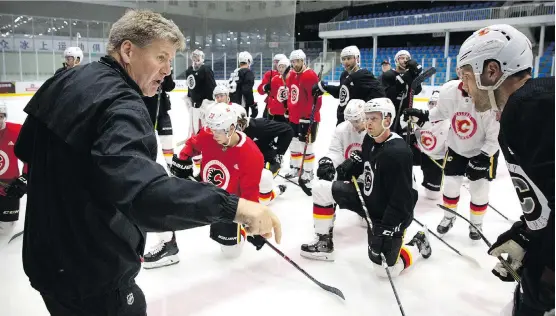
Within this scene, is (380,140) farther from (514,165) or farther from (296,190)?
(296,190)

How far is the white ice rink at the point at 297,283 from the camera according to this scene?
7.96ft

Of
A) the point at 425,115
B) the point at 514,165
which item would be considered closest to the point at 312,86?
the point at 425,115

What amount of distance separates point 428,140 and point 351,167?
1.33 m

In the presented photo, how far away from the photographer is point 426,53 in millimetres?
16828

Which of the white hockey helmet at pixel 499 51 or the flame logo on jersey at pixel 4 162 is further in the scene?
the flame logo on jersey at pixel 4 162

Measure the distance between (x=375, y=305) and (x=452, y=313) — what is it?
1.32 ft

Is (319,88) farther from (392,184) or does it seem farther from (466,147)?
(392,184)

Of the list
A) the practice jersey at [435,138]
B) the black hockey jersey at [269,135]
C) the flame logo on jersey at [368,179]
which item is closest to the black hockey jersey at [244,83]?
the black hockey jersey at [269,135]

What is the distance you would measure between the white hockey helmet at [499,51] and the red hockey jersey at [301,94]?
Result: 370cm

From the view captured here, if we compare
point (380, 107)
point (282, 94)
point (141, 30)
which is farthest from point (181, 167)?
point (282, 94)

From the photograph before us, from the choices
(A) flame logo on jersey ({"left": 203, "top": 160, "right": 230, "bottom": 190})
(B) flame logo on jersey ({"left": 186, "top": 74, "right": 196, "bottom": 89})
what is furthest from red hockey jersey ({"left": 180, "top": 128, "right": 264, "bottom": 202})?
(B) flame logo on jersey ({"left": 186, "top": 74, "right": 196, "bottom": 89})

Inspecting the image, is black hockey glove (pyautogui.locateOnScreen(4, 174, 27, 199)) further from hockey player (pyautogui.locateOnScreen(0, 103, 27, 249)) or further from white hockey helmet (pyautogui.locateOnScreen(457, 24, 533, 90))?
white hockey helmet (pyautogui.locateOnScreen(457, 24, 533, 90))

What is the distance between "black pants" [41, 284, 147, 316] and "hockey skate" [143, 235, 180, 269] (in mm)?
1694

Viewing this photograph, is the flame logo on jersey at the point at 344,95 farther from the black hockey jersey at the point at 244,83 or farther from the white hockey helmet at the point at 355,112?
the black hockey jersey at the point at 244,83
